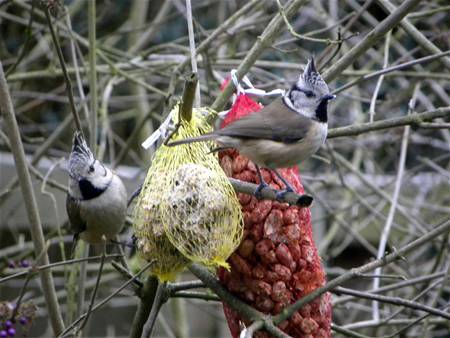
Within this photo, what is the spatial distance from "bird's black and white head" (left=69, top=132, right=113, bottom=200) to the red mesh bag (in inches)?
31.3

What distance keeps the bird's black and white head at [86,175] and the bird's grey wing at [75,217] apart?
0.02 meters

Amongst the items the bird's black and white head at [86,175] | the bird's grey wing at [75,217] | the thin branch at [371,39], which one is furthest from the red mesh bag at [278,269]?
the bird's grey wing at [75,217]

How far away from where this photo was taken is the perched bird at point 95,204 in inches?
120

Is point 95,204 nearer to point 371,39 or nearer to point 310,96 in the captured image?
point 310,96

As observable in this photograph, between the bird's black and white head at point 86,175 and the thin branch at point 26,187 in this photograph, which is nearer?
the thin branch at point 26,187

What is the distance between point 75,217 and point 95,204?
0.29ft

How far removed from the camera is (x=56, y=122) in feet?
21.7

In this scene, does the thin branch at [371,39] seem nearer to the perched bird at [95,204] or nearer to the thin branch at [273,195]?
the thin branch at [273,195]

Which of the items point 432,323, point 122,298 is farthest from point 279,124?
point 122,298

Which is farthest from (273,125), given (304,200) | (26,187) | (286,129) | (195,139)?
(26,187)

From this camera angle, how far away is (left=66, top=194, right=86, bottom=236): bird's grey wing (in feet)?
10.1

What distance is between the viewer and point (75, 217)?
3090 millimetres

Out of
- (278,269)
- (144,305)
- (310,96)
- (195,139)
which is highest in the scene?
(310,96)

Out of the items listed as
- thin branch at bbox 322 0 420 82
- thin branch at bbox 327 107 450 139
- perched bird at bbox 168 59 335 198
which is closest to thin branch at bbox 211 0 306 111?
perched bird at bbox 168 59 335 198
